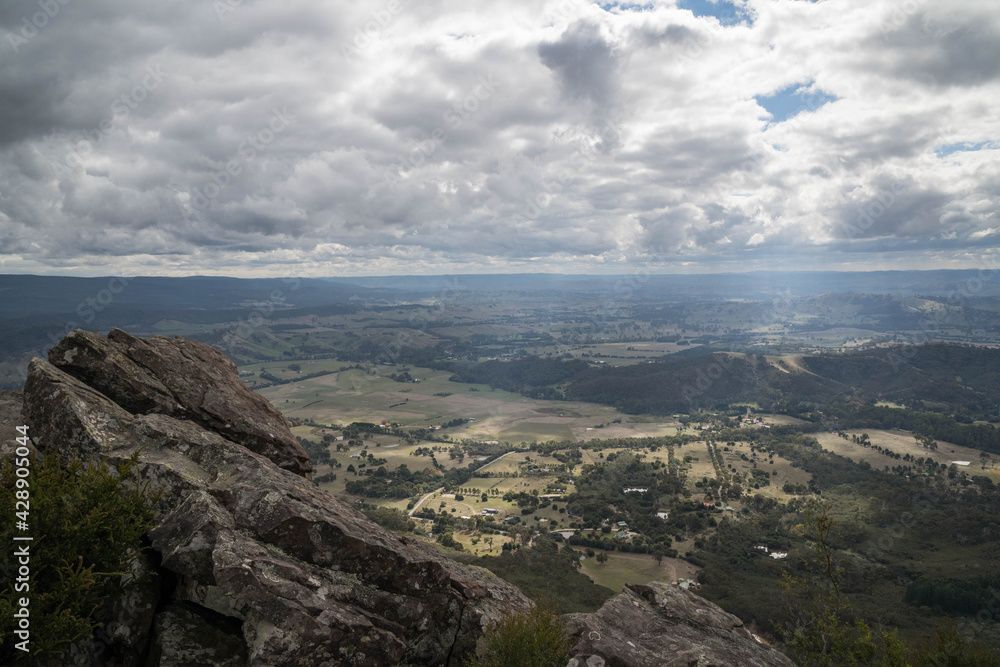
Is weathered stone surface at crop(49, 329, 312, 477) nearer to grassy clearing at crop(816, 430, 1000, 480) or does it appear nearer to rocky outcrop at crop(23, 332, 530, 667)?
rocky outcrop at crop(23, 332, 530, 667)

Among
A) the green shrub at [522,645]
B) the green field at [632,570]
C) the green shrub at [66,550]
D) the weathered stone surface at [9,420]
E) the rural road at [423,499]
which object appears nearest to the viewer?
the green shrub at [66,550]

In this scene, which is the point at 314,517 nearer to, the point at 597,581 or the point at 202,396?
the point at 202,396

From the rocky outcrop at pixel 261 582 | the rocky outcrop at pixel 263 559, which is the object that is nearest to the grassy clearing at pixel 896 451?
the rocky outcrop at pixel 261 582

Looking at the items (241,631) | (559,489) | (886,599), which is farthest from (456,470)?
(241,631)

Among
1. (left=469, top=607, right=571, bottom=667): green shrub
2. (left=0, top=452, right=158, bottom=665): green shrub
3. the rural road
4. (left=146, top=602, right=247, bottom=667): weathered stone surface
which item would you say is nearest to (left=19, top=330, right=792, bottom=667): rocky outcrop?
(left=146, top=602, right=247, bottom=667): weathered stone surface

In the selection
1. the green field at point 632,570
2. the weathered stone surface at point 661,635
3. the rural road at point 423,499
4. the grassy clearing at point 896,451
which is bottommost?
the grassy clearing at point 896,451

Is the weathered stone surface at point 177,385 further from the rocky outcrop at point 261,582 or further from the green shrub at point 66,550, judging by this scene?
the green shrub at point 66,550

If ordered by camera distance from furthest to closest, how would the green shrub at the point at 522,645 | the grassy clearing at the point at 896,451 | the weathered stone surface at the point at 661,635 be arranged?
the grassy clearing at the point at 896,451 → the weathered stone surface at the point at 661,635 → the green shrub at the point at 522,645

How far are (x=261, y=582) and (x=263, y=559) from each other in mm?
791

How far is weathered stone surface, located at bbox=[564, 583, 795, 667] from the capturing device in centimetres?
1552

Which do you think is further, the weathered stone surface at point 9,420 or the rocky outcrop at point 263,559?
the weathered stone surface at point 9,420

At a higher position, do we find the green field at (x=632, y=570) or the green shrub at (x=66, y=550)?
the green shrub at (x=66, y=550)

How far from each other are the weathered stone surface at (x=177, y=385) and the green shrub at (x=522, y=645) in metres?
14.8

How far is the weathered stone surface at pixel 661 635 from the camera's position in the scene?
611 inches
